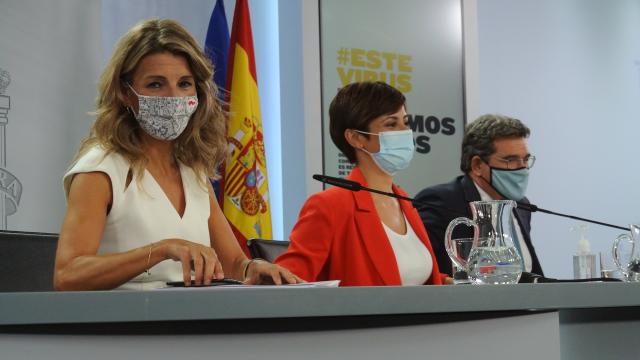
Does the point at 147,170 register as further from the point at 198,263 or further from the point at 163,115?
the point at 198,263

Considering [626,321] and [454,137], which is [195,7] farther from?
[626,321]

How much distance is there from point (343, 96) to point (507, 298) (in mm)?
1616

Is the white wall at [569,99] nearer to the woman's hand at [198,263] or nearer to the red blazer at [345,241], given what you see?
the red blazer at [345,241]

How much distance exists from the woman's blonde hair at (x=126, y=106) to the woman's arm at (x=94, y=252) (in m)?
0.12

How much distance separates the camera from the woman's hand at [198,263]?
52.9 inches

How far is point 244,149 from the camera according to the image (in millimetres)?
3631

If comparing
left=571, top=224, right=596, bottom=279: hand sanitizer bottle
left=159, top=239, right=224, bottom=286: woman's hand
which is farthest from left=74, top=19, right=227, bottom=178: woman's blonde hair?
left=571, top=224, right=596, bottom=279: hand sanitizer bottle

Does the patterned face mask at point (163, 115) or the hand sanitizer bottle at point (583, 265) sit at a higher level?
the patterned face mask at point (163, 115)

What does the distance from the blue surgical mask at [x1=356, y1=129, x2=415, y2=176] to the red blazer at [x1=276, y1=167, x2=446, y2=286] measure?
0.22 m

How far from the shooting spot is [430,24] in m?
4.48

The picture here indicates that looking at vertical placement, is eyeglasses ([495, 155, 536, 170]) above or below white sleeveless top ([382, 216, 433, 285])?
above

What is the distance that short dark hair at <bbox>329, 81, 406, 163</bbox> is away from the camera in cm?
258

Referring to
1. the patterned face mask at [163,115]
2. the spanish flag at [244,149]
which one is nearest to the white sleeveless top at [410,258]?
the patterned face mask at [163,115]

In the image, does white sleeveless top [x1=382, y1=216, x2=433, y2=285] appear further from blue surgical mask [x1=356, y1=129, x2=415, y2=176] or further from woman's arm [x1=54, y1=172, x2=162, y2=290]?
woman's arm [x1=54, y1=172, x2=162, y2=290]
